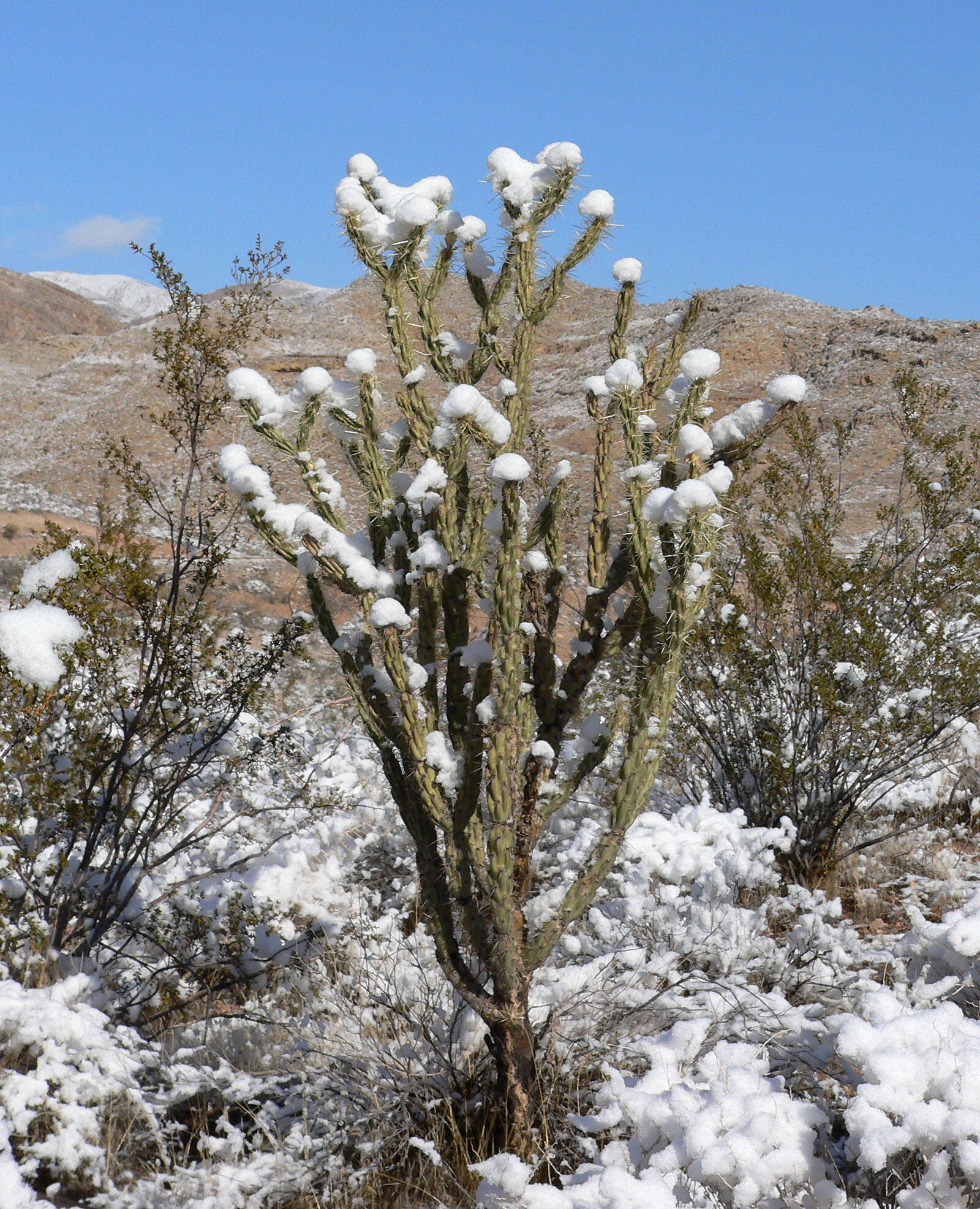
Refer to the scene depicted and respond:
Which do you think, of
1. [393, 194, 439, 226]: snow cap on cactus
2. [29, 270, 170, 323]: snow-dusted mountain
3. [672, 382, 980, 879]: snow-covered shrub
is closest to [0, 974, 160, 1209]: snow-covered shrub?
[393, 194, 439, 226]: snow cap on cactus

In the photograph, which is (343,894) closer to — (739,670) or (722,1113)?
(739,670)

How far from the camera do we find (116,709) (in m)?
5.41

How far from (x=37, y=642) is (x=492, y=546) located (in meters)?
2.09

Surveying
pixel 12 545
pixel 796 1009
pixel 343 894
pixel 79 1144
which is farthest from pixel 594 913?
pixel 12 545

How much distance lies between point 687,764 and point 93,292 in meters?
→ 140

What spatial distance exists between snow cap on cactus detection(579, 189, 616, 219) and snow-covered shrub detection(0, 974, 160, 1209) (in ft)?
10.4

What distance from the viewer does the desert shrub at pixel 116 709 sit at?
3.87 meters

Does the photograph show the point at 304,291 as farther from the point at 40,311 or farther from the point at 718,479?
the point at 718,479

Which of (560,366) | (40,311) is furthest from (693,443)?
(40,311)

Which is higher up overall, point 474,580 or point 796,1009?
point 474,580

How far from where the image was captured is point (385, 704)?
9.91 feet

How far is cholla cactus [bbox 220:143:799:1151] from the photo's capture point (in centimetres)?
278

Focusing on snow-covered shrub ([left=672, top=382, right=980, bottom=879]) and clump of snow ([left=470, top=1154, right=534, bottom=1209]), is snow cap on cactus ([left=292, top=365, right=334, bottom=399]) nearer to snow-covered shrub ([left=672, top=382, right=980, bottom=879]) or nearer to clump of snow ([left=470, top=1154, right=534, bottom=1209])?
clump of snow ([left=470, top=1154, right=534, bottom=1209])

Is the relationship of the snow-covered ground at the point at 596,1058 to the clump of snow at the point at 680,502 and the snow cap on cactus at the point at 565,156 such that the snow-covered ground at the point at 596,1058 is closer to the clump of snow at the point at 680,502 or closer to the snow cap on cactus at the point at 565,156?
the clump of snow at the point at 680,502
